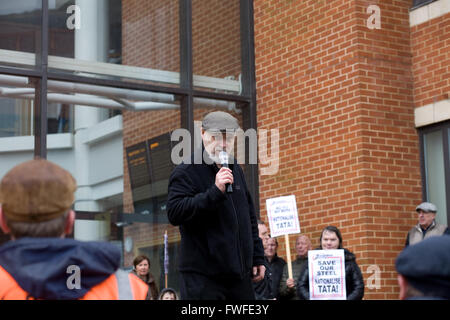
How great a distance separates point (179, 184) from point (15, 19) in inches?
209

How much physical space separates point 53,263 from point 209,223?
8.98 feet

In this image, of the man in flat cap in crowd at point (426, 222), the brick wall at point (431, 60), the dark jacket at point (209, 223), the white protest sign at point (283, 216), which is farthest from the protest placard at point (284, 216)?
the dark jacket at point (209, 223)

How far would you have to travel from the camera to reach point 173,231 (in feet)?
Answer: 33.1

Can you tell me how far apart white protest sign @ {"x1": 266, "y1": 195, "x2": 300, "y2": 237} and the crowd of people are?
0.18 metres

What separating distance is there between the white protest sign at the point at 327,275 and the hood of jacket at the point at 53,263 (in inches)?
245

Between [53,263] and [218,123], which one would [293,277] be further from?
[53,263]

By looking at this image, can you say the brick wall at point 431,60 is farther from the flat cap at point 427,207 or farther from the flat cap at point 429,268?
the flat cap at point 429,268

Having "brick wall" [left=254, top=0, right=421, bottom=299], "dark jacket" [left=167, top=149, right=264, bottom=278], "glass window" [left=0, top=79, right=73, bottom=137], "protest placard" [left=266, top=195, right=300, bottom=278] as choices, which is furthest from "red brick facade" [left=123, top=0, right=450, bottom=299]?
"dark jacket" [left=167, top=149, right=264, bottom=278]

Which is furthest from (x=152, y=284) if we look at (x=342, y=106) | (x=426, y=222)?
(x=426, y=222)

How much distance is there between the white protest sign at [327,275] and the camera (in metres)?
8.38

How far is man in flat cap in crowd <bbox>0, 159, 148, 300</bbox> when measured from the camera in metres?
2.28
